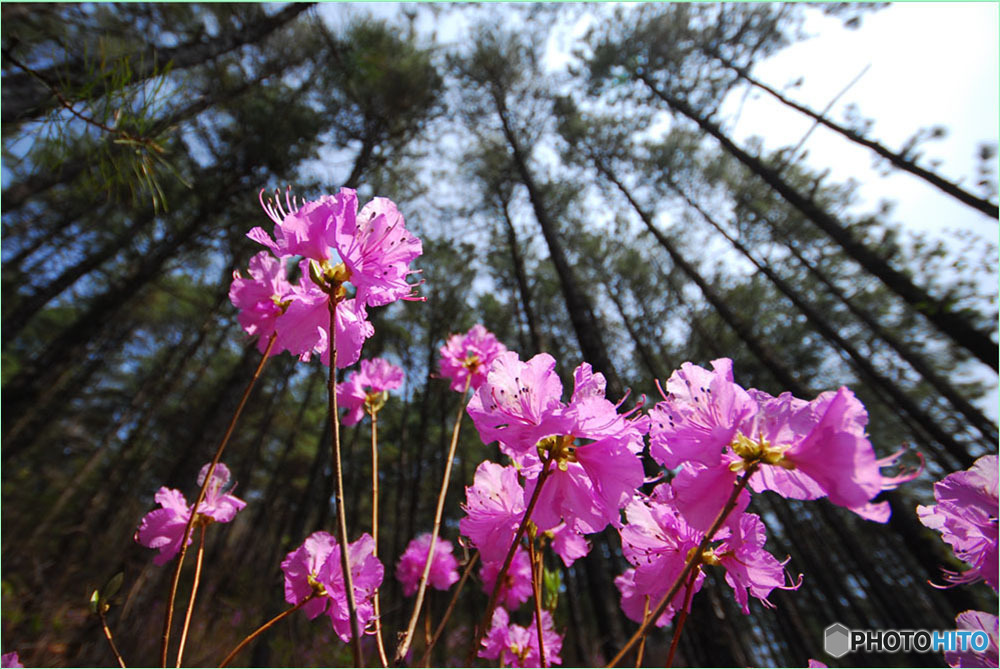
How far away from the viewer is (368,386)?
1686mm

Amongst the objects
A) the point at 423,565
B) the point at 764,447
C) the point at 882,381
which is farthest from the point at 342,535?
the point at 882,381

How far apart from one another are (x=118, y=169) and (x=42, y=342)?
17.1m

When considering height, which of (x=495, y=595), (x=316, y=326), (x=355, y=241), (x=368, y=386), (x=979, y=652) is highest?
(x=368, y=386)

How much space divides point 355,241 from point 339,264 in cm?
6

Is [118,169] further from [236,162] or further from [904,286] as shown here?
[904,286]

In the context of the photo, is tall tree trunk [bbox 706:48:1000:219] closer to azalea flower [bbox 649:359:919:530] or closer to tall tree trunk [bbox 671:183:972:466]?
tall tree trunk [bbox 671:183:972:466]

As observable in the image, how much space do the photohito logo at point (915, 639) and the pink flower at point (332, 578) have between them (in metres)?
1.17

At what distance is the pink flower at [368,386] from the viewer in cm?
159

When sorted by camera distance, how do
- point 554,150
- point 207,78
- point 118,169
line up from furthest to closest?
point 554,150 < point 207,78 < point 118,169

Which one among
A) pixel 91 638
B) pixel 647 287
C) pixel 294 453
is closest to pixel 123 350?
pixel 294 453

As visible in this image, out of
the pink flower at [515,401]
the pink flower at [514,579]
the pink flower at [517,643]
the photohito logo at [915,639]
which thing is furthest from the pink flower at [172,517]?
the photohito logo at [915,639]

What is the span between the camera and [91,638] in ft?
12.0

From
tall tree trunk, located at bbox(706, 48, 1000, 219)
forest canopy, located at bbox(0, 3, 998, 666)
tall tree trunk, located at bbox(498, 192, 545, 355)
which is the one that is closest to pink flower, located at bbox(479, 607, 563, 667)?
forest canopy, located at bbox(0, 3, 998, 666)

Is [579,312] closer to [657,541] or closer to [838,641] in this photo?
[838,641]
